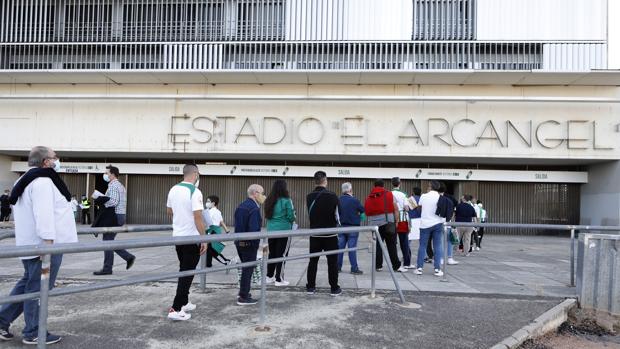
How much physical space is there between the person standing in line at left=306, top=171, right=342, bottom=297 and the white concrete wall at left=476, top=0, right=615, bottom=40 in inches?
529

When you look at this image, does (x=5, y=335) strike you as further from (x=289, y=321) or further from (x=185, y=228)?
(x=289, y=321)

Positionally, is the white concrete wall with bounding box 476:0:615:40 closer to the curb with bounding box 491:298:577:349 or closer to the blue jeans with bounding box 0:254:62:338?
the curb with bounding box 491:298:577:349

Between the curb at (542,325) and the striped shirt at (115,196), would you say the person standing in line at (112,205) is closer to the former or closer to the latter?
the striped shirt at (115,196)

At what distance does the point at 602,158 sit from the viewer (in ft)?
55.4

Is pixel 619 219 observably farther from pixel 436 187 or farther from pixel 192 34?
pixel 192 34

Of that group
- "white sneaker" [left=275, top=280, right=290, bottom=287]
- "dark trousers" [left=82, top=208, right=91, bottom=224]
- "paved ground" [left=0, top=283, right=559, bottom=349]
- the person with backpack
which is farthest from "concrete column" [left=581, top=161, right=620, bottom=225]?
"dark trousers" [left=82, top=208, right=91, bottom=224]

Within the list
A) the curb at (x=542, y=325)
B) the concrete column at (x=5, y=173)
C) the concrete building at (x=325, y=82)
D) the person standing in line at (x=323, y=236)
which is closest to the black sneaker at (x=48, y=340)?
the person standing in line at (x=323, y=236)

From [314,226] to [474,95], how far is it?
13613 millimetres

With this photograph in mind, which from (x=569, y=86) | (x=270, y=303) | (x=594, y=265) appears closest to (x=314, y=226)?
(x=270, y=303)


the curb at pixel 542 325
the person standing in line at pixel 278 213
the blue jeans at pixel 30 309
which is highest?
the person standing in line at pixel 278 213

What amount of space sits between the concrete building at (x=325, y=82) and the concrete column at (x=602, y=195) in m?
0.08

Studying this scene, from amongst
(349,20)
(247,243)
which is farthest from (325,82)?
(247,243)

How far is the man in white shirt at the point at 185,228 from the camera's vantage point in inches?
181

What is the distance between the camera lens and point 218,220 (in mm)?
7879
